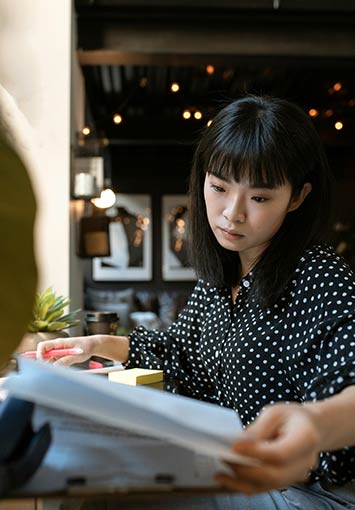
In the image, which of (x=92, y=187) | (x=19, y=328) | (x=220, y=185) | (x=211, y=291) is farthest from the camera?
(x=92, y=187)

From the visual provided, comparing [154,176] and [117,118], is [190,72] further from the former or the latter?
[154,176]

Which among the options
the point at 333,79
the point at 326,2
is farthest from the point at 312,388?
the point at 333,79

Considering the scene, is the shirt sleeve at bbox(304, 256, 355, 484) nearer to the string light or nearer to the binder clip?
the binder clip

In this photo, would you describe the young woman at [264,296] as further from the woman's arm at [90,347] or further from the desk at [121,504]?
the desk at [121,504]

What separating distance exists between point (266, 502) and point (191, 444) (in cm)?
66

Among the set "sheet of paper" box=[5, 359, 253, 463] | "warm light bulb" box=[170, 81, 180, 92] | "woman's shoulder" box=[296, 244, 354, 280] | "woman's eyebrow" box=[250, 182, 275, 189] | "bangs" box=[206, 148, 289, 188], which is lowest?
"sheet of paper" box=[5, 359, 253, 463]

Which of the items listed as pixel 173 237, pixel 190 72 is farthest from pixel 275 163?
pixel 173 237

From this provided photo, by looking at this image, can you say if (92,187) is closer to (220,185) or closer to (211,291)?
(211,291)

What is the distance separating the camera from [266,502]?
111 centimetres

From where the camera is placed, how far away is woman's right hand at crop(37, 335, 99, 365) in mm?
1514

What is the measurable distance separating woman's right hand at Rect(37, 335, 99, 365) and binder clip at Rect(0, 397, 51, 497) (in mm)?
943

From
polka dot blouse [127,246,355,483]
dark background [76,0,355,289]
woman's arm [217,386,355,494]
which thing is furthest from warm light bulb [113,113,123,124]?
woman's arm [217,386,355,494]

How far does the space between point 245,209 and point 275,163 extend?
0.10 m

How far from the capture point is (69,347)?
157cm
